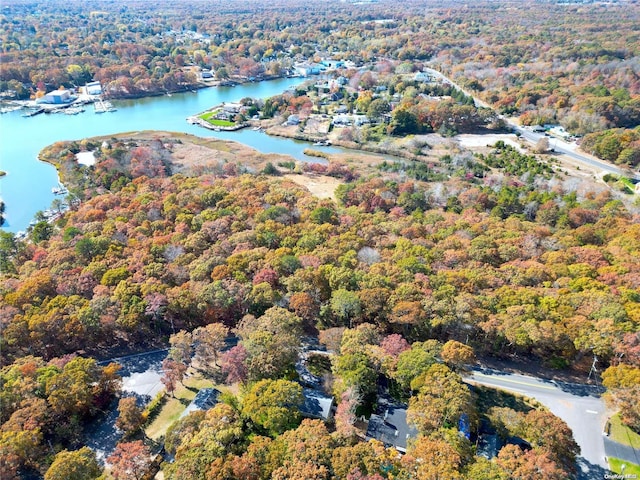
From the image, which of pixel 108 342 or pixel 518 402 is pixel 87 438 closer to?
pixel 108 342

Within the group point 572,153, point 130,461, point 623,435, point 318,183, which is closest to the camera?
point 130,461

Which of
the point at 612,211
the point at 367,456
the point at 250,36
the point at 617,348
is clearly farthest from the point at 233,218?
the point at 250,36

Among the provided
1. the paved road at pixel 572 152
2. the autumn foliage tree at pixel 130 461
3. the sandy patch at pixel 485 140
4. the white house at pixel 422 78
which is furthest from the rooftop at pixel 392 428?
the white house at pixel 422 78

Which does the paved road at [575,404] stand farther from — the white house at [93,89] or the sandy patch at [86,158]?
the white house at [93,89]

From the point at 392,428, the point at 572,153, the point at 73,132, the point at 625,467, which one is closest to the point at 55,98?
the point at 73,132

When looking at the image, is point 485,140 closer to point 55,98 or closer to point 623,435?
point 623,435

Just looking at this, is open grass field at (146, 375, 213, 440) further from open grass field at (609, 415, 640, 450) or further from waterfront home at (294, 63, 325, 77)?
waterfront home at (294, 63, 325, 77)

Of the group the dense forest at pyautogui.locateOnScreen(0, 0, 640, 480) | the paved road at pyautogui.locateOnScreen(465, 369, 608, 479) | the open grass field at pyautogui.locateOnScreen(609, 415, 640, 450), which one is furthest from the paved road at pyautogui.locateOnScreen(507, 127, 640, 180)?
the open grass field at pyautogui.locateOnScreen(609, 415, 640, 450)
